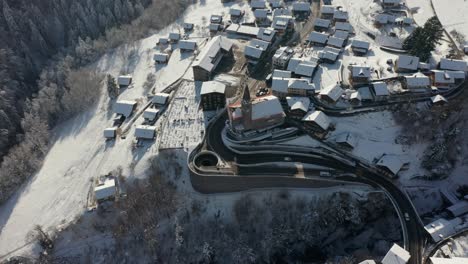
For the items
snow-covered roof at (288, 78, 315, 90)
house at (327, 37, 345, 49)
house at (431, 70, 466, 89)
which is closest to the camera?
house at (431, 70, 466, 89)

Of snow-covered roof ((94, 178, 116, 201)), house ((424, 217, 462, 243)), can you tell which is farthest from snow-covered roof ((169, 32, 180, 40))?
house ((424, 217, 462, 243))

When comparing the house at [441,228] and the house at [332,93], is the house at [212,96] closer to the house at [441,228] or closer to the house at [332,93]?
the house at [332,93]

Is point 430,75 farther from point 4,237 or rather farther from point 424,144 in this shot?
point 4,237

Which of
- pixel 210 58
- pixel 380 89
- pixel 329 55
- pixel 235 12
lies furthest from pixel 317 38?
pixel 235 12

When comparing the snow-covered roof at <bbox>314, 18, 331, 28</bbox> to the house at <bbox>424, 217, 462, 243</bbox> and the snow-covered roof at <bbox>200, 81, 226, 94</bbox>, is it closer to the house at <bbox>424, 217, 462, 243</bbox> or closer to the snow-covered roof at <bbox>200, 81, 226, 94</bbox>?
the snow-covered roof at <bbox>200, 81, 226, 94</bbox>

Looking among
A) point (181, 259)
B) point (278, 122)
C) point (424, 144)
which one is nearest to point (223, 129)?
point (278, 122)

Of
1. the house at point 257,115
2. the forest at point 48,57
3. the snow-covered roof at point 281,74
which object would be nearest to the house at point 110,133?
the forest at point 48,57
